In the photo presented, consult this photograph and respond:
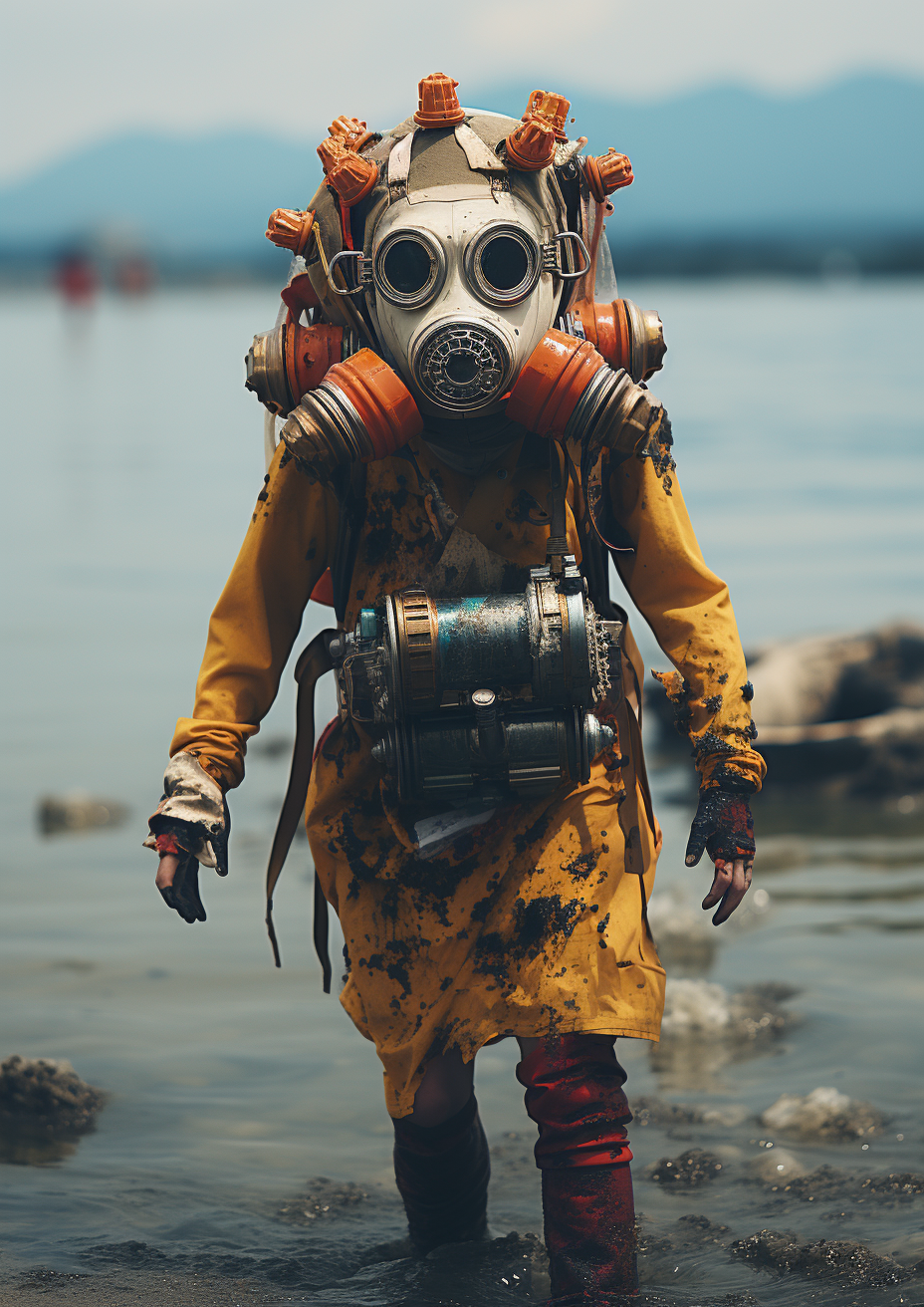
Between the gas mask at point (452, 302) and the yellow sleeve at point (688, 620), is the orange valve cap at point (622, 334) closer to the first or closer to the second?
the gas mask at point (452, 302)

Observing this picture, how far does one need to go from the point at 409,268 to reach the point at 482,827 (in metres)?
1.01

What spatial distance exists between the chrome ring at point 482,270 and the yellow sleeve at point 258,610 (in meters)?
0.50

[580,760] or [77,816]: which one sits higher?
[77,816]

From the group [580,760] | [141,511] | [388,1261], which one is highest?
[141,511]

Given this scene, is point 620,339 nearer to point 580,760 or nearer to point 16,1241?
point 580,760

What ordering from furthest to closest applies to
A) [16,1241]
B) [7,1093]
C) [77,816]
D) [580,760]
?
1. [77,816]
2. [7,1093]
3. [16,1241]
4. [580,760]

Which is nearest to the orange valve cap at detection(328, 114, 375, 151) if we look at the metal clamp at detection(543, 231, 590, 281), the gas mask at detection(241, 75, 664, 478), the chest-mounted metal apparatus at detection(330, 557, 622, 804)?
the gas mask at detection(241, 75, 664, 478)

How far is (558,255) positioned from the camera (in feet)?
11.0

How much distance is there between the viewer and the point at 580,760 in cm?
329

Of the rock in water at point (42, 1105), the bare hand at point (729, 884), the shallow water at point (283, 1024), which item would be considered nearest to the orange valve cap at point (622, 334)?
the bare hand at point (729, 884)

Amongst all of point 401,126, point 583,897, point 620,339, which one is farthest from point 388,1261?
point 401,126

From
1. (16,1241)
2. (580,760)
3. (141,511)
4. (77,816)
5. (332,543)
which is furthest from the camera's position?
(141,511)

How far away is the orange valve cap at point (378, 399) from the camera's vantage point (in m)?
3.20

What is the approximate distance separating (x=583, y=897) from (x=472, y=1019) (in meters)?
0.30
